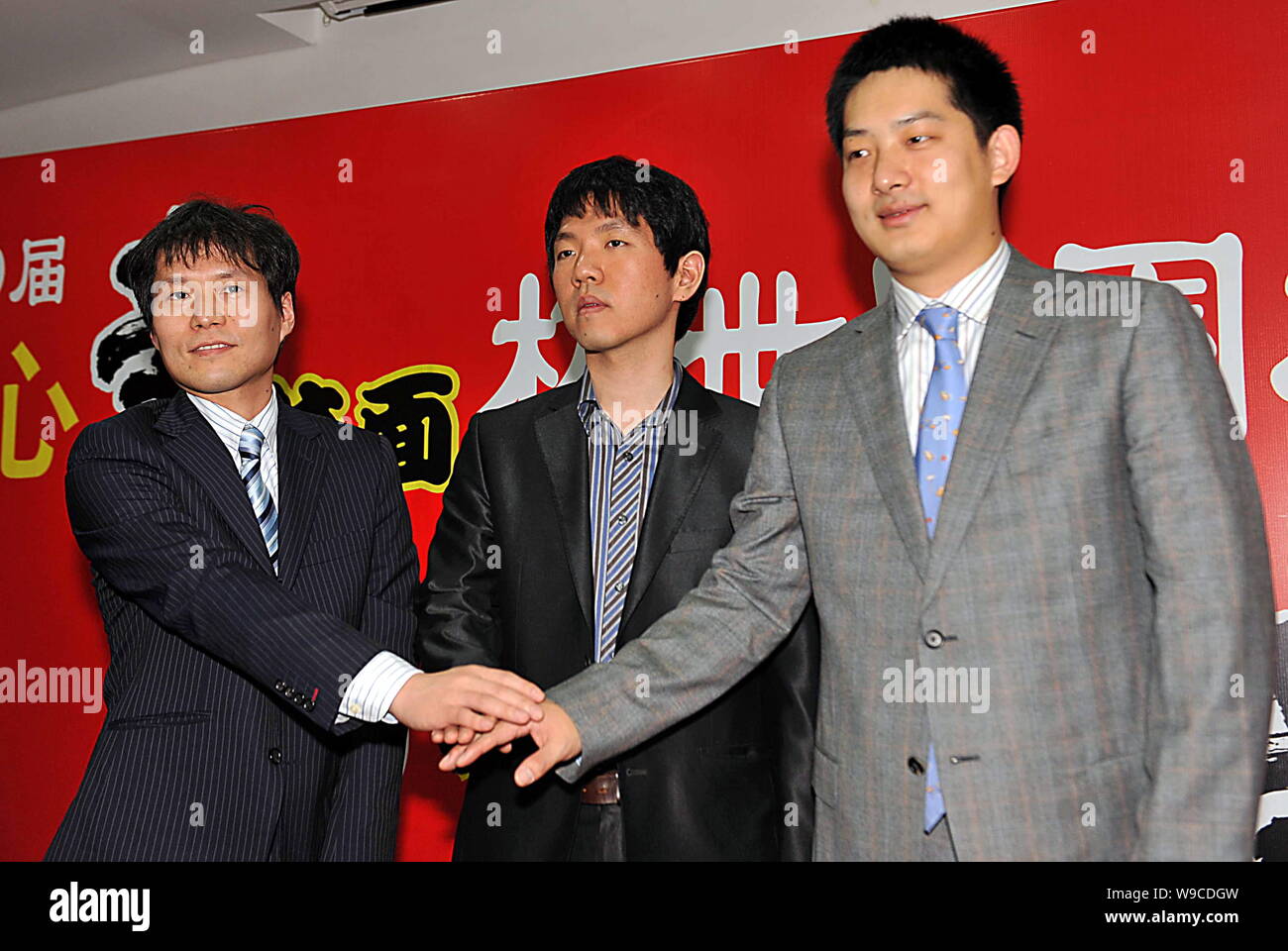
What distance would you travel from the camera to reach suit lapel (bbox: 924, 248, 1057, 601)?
1.48m

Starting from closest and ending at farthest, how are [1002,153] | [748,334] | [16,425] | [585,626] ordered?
[1002,153] → [585,626] → [748,334] → [16,425]

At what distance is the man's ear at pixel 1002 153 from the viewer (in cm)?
167

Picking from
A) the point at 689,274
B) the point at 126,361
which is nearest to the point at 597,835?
the point at 689,274

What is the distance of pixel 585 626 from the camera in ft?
6.29

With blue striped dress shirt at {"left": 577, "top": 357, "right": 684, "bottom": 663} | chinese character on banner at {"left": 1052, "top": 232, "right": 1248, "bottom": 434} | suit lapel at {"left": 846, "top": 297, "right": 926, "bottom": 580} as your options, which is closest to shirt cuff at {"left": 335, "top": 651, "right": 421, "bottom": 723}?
blue striped dress shirt at {"left": 577, "top": 357, "right": 684, "bottom": 663}

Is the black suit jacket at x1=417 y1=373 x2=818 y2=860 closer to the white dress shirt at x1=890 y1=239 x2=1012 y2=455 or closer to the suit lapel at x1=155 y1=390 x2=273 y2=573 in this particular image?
the suit lapel at x1=155 y1=390 x2=273 y2=573

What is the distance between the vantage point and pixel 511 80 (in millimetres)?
3154

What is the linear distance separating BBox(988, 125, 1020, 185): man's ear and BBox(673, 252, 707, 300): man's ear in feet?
2.19

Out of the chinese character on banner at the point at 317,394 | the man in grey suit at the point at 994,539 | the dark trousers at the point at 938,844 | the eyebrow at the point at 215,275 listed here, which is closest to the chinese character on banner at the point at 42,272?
the chinese character on banner at the point at 317,394

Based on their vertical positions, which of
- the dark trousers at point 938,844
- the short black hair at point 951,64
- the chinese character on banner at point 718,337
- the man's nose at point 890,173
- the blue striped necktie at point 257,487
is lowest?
the dark trousers at point 938,844

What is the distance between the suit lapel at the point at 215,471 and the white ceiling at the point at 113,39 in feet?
5.66

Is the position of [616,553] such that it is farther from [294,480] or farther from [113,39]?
[113,39]

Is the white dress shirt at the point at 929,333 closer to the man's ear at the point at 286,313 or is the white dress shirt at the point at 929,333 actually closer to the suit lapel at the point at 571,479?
the suit lapel at the point at 571,479

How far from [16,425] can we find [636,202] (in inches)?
90.1
